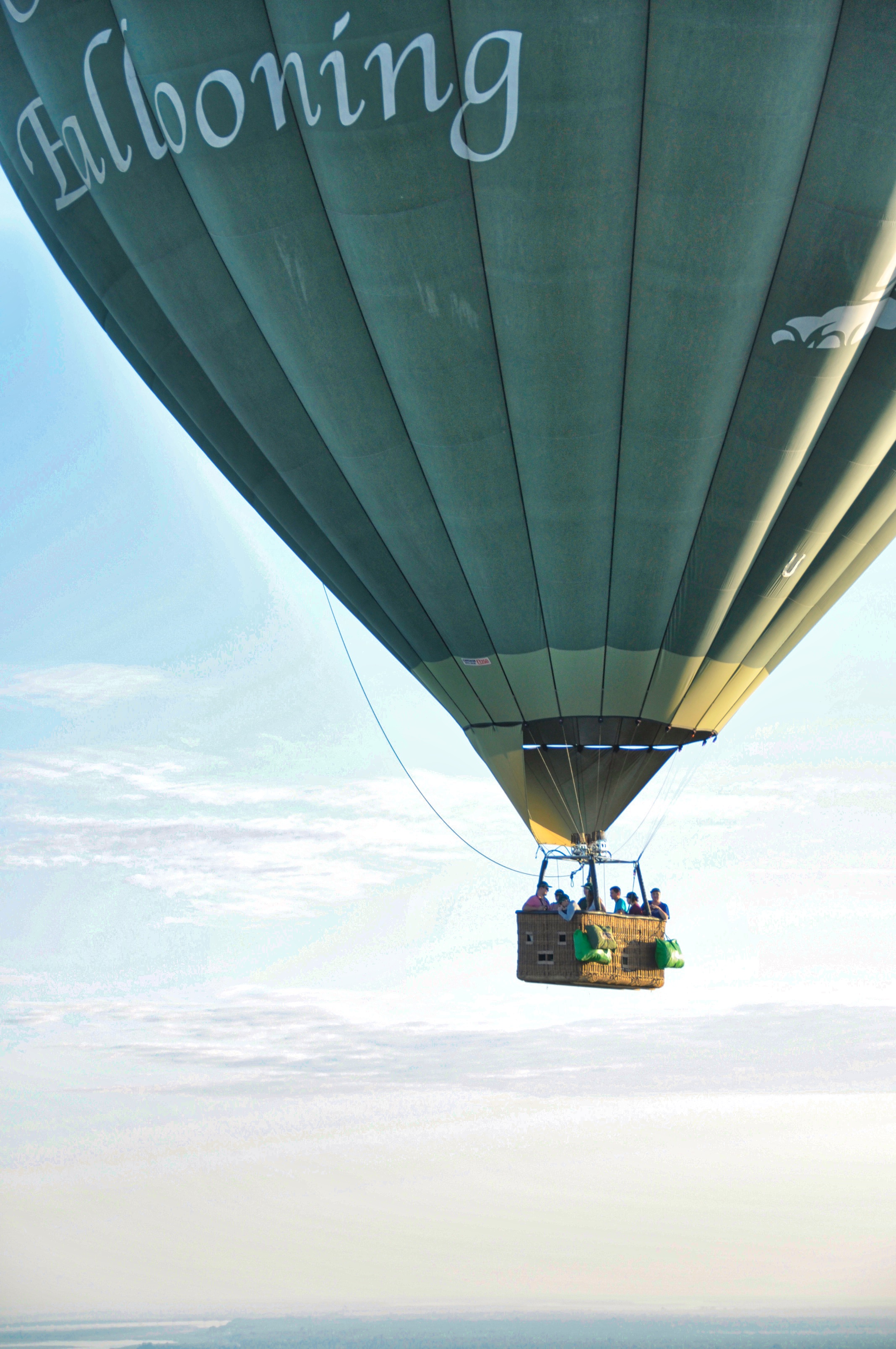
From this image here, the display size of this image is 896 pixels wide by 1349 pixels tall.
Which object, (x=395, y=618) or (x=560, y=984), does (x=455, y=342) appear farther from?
(x=560, y=984)

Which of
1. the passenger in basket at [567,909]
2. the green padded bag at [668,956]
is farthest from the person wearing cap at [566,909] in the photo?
the green padded bag at [668,956]

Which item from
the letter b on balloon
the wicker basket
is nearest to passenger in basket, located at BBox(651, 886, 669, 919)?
the wicker basket

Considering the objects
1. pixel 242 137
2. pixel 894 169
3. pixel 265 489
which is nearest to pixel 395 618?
pixel 265 489

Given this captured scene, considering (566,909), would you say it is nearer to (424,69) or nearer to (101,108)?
(424,69)

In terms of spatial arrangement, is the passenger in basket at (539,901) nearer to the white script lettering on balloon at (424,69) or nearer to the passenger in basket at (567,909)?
the passenger in basket at (567,909)

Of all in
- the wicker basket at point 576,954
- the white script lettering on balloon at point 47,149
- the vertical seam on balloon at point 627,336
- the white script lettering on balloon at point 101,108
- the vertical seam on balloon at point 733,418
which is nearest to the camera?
the vertical seam on balloon at point 627,336

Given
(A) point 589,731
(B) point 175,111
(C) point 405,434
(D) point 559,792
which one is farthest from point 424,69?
(D) point 559,792
